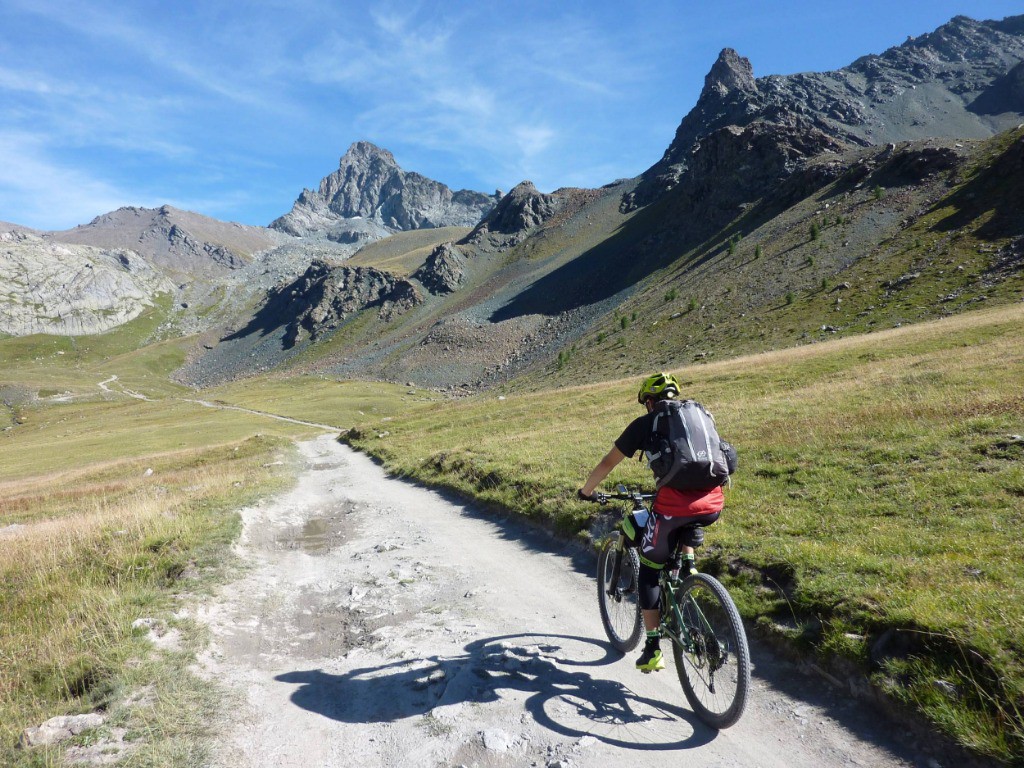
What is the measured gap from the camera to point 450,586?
9797 millimetres

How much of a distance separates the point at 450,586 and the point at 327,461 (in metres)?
27.1

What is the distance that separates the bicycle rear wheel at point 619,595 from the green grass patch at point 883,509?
69.4 inches

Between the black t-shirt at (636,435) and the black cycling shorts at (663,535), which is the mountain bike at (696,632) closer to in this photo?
the black cycling shorts at (663,535)

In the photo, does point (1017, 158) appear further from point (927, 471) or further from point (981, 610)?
point (981, 610)

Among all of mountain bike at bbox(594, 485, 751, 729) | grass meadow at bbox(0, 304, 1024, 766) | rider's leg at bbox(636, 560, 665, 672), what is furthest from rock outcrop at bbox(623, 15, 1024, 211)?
rider's leg at bbox(636, 560, 665, 672)

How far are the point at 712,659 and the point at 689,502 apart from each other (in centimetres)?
163

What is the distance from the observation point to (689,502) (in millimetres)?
5648

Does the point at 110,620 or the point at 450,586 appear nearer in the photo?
the point at 110,620

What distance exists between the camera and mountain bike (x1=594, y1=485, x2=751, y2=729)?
5.01 metres

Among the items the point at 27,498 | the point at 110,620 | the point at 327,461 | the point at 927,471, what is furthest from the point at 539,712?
the point at 27,498

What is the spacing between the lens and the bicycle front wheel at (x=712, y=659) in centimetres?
493

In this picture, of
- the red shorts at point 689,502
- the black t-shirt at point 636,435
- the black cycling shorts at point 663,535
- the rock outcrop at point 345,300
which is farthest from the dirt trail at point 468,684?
the rock outcrop at point 345,300

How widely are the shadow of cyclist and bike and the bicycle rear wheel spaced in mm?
269

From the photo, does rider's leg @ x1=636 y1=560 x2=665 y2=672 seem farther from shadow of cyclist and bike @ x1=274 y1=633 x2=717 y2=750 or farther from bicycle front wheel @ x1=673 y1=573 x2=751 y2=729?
shadow of cyclist and bike @ x1=274 y1=633 x2=717 y2=750
